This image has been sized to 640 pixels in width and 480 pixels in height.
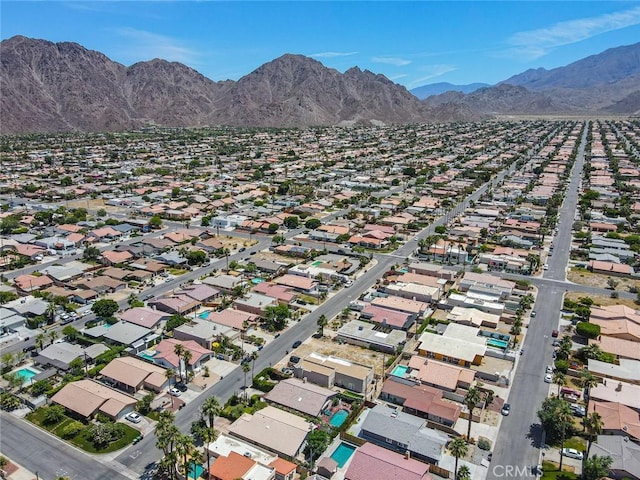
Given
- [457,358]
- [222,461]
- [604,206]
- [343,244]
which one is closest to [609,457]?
[457,358]

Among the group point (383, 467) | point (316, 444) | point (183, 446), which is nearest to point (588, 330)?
point (383, 467)

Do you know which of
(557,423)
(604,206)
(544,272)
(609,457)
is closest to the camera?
(609,457)

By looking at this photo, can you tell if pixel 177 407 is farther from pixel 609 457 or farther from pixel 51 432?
pixel 609 457

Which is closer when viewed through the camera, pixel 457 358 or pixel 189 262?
pixel 457 358

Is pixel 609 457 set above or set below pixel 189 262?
below

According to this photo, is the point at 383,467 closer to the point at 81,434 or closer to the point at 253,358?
the point at 253,358

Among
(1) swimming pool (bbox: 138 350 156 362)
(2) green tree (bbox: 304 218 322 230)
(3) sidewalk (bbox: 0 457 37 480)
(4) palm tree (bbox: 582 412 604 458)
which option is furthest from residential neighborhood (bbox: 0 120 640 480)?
(3) sidewalk (bbox: 0 457 37 480)

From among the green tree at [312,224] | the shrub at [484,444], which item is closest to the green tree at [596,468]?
the shrub at [484,444]
